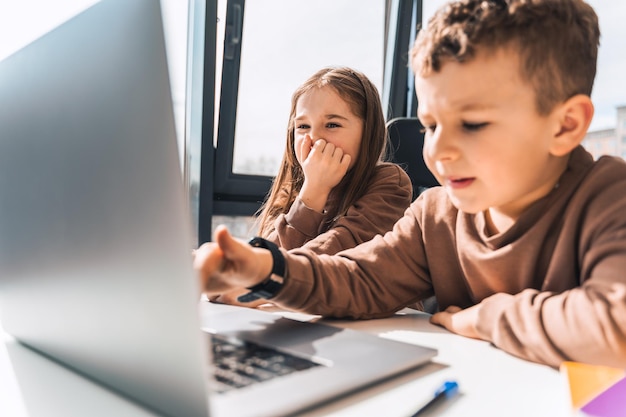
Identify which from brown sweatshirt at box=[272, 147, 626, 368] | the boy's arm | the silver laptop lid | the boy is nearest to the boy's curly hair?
the boy

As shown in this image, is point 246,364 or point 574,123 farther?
point 574,123

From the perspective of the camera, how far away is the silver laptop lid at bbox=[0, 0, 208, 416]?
1.04ft

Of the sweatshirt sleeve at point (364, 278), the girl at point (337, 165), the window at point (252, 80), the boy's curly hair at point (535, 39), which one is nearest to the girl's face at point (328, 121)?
the girl at point (337, 165)

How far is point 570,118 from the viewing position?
26.0 inches

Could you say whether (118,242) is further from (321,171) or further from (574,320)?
(321,171)

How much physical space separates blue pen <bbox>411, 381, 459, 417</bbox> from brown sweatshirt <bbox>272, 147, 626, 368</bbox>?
0.14m

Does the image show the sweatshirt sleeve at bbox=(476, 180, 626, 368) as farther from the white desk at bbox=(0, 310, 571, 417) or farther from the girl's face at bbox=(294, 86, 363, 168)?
the girl's face at bbox=(294, 86, 363, 168)

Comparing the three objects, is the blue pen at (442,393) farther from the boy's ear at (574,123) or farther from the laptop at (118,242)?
the boy's ear at (574,123)

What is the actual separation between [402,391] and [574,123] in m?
0.43

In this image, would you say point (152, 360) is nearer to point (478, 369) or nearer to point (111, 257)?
point (111, 257)

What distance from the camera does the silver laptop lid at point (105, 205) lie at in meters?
0.32

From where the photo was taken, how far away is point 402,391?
44 cm

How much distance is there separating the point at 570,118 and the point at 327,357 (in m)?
0.44

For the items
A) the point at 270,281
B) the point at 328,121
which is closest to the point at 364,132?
the point at 328,121
